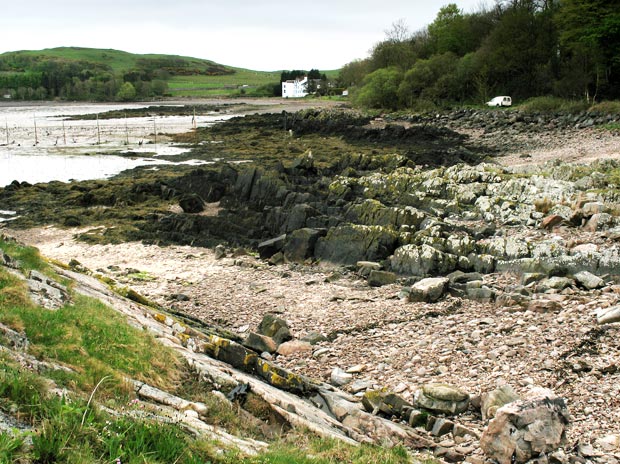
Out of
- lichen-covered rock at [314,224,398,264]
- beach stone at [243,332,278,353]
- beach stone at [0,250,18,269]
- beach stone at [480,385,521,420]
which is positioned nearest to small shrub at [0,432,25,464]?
beach stone at [0,250,18,269]

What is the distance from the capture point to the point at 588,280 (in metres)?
13.1

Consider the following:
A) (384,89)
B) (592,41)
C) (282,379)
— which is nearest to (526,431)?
(282,379)

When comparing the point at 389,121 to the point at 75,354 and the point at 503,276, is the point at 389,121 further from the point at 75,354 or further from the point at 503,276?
the point at 75,354

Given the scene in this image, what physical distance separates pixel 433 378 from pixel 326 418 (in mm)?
2546

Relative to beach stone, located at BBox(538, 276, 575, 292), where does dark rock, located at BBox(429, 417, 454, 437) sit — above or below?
below

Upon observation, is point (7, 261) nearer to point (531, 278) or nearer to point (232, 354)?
point (232, 354)

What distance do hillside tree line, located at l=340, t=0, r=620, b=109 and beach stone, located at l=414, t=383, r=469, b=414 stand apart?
5134 centimetres

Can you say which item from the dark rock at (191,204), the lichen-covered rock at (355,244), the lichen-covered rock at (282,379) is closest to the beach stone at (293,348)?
the lichen-covered rock at (282,379)

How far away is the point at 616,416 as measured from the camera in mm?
7922

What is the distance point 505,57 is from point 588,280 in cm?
5829

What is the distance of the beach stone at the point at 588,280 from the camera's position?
12.9 metres

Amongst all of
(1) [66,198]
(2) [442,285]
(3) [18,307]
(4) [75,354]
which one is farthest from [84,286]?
(1) [66,198]

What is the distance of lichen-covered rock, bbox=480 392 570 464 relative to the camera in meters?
7.03

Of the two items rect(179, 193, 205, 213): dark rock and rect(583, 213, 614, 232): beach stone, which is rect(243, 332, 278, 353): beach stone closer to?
rect(583, 213, 614, 232): beach stone
